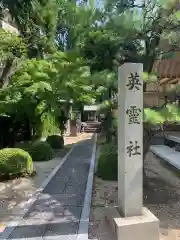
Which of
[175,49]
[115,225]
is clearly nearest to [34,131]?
[175,49]

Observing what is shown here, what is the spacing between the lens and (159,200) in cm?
652

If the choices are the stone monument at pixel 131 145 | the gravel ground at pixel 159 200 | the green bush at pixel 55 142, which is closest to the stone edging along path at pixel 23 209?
the gravel ground at pixel 159 200

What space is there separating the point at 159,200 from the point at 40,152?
6.91 metres

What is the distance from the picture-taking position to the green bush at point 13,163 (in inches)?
331

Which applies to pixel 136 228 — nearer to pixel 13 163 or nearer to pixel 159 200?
pixel 159 200

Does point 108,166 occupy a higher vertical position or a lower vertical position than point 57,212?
higher

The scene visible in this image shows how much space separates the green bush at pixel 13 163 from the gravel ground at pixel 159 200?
218 centimetres

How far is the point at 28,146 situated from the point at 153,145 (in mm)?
6222

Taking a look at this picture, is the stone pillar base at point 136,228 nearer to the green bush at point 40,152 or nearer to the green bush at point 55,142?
the green bush at point 40,152

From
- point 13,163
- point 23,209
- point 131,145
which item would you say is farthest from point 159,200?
point 13,163

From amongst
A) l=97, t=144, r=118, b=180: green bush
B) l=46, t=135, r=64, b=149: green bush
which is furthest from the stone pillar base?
l=46, t=135, r=64, b=149: green bush

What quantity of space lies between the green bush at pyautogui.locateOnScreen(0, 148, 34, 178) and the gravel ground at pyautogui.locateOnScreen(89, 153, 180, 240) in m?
2.18

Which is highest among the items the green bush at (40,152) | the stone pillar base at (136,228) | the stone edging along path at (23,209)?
the green bush at (40,152)

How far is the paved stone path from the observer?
4949 mm
